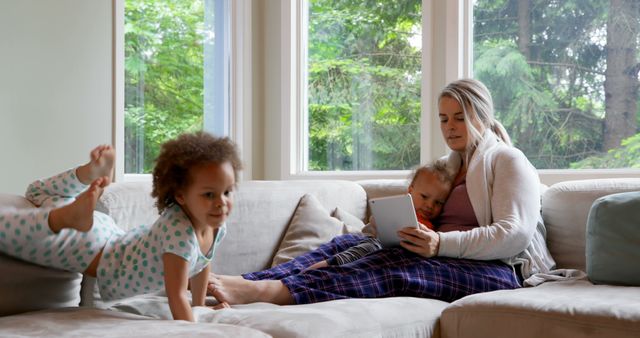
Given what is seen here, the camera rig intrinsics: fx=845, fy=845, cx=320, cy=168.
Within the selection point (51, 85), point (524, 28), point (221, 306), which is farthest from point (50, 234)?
point (524, 28)

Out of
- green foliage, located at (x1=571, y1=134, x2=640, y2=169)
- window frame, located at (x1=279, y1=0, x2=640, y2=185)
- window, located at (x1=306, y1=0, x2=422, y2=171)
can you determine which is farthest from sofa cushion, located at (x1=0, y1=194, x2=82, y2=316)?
window, located at (x1=306, y1=0, x2=422, y2=171)

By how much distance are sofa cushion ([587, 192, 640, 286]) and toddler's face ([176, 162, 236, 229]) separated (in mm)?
1277

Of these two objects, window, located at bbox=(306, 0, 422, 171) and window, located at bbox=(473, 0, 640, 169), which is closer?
window, located at bbox=(473, 0, 640, 169)

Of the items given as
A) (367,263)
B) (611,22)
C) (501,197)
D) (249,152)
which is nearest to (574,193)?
(501,197)

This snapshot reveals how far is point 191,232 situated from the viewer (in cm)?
216

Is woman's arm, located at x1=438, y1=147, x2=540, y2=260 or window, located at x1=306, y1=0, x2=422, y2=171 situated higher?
window, located at x1=306, y1=0, x2=422, y2=171

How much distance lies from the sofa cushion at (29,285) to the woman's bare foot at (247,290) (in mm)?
404

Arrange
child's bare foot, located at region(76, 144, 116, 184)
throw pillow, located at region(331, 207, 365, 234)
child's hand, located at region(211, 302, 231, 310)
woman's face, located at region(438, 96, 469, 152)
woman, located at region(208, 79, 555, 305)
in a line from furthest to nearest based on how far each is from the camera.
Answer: throw pillow, located at region(331, 207, 365, 234)
woman's face, located at region(438, 96, 469, 152)
woman, located at region(208, 79, 555, 305)
child's hand, located at region(211, 302, 231, 310)
child's bare foot, located at region(76, 144, 116, 184)

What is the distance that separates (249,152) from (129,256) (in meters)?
2.76

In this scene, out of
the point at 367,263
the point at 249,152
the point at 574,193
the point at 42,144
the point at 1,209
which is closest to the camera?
the point at 1,209

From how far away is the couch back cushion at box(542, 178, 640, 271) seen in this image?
9.74 feet

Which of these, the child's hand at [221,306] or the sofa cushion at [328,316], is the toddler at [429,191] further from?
the child's hand at [221,306]

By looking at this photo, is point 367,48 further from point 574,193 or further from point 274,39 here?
point 574,193

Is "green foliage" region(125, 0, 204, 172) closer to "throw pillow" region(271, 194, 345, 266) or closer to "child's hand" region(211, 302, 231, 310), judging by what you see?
"throw pillow" region(271, 194, 345, 266)
